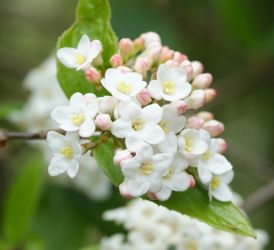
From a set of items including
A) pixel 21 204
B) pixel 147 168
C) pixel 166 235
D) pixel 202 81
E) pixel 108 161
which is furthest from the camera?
pixel 21 204

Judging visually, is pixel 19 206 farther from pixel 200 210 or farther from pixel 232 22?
pixel 232 22

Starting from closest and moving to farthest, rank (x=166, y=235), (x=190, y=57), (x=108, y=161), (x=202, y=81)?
(x=108, y=161) < (x=202, y=81) < (x=166, y=235) < (x=190, y=57)

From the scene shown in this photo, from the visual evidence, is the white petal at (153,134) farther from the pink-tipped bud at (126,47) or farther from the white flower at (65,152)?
the pink-tipped bud at (126,47)

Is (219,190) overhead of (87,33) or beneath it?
beneath

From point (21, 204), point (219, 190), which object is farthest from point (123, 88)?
point (21, 204)

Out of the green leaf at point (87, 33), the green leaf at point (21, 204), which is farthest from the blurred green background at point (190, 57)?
the green leaf at point (87, 33)

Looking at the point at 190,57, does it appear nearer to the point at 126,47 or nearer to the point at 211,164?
the point at 126,47
